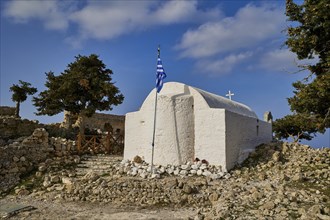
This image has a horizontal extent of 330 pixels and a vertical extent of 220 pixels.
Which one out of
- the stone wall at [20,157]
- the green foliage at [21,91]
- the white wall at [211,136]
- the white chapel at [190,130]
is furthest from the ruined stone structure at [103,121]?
the white wall at [211,136]

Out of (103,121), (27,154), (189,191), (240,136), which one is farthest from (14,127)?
(240,136)

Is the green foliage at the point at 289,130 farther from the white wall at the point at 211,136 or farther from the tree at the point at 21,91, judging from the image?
the tree at the point at 21,91

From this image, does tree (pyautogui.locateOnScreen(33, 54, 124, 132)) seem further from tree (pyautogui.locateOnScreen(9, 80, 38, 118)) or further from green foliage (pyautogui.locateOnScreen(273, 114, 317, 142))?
green foliage (pyautogui.locateOnScreen(273, 114, 317, 142))

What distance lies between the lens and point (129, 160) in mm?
15320

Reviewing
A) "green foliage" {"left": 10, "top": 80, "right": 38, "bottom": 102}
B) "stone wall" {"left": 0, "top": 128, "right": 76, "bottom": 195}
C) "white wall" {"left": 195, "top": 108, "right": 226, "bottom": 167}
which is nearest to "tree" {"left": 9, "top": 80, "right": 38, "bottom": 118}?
"green foliage" {"left": 10, "top": 80, "right": 38, "bottom": 102}

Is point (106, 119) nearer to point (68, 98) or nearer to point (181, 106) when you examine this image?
point (68, 98)

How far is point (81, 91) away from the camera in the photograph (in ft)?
76.2

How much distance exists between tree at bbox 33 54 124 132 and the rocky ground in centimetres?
793

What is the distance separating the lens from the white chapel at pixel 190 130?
13.9 meters

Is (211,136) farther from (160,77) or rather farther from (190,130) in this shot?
(160,77)

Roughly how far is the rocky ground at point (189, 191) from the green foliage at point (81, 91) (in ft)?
26.0

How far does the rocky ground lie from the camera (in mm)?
8984

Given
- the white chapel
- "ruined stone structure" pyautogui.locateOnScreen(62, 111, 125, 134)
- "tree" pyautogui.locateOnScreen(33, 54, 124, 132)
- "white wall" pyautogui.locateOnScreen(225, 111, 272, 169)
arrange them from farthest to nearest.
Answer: "ruined stone structure" pyautogui.locateOnScreen(62, 111, 125, 134) < "tree" pyautogui.locateOnScreen(33, 54, 124, 132) < "white wall" pyautogui.locateOnScreen(225, 111, 272, 169) < the white chapel

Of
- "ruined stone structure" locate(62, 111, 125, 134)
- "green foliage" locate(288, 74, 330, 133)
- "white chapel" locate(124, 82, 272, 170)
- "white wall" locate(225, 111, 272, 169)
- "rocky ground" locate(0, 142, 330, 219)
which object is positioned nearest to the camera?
"rocky ground" locate(0, 142, 330, 219)
